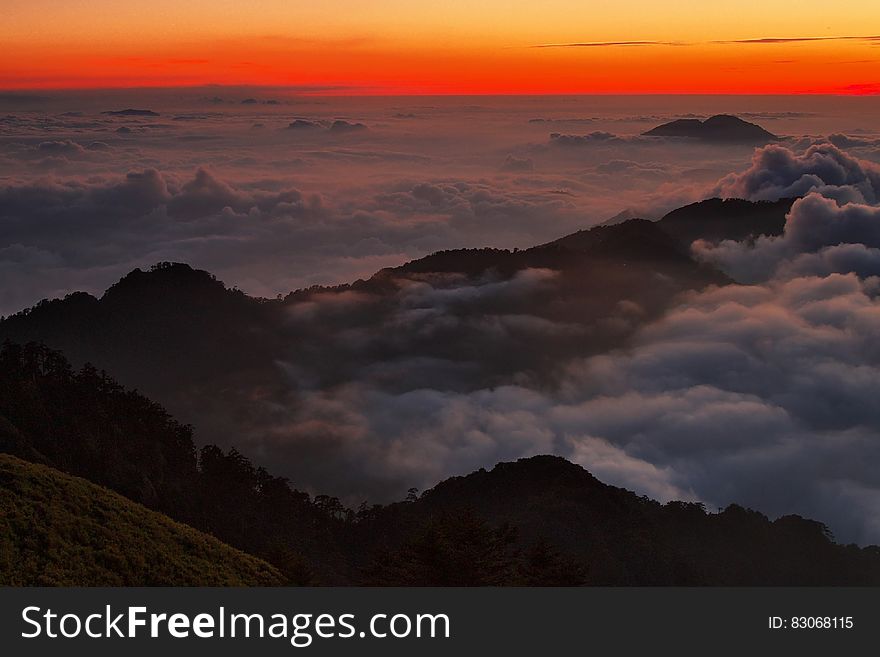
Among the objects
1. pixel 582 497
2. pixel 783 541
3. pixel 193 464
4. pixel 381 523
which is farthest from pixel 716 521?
pixel 193 464

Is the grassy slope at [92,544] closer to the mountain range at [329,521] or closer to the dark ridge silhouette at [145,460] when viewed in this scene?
the mountain range at [329,521]

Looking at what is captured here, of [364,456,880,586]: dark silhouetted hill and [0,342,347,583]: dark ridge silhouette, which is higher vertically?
[0,342,347,583]: dark ridge silhouette

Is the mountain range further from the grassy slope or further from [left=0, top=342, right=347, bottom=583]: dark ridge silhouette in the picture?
[left=0, top=342, right=347, bottom=583]: dark ridge silhouette

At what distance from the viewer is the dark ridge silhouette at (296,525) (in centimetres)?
4403

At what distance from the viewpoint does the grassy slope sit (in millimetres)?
38844

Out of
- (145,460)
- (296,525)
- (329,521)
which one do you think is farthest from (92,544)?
(329,521)

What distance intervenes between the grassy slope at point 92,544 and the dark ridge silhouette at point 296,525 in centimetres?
10

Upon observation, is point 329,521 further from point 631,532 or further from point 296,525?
point 631,532

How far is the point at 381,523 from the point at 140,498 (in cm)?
4325

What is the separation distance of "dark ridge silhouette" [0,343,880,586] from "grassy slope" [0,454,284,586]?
104mm

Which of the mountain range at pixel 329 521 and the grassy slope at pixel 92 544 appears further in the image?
the mountain range at pixel 329 521

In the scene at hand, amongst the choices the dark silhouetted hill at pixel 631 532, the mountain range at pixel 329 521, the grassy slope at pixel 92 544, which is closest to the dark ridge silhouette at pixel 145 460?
the mountain range at pixel 329 521

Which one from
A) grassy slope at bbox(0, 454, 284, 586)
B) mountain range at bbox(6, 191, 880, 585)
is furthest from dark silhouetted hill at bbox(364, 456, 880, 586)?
grassy slope at bbox(0, 454, 284, 586)

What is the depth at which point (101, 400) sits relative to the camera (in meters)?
112
